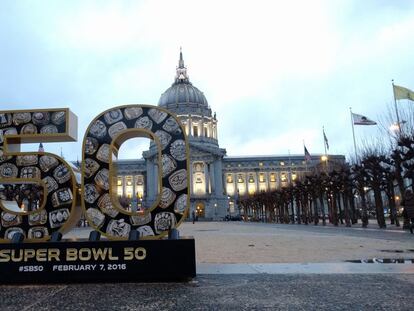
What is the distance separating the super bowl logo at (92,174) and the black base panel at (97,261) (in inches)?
27.7

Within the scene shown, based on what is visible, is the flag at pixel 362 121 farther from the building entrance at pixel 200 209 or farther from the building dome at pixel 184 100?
the building dome at pixel 184 100

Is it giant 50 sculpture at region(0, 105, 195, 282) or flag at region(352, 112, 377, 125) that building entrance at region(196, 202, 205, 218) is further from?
giant 50 sculpture at region(0, 105, 195, 282)

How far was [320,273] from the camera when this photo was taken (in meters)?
9.02

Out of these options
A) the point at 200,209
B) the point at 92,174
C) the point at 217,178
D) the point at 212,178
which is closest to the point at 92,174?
the point at 92,174

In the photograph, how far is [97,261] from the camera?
8.36m

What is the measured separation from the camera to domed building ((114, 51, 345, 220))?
131 metres

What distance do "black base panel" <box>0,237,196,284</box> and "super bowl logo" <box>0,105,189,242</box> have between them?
27.7 inches

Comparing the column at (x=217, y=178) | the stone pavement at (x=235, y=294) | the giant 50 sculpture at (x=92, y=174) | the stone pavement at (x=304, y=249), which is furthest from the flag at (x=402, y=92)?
the column at (x=217, y=178)

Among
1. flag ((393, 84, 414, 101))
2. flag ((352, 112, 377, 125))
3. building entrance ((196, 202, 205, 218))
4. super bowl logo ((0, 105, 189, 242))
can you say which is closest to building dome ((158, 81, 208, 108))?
building entrance ((196, 202, 205, 218))

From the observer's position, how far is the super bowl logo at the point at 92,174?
9203mm

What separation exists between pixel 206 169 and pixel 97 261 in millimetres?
125810

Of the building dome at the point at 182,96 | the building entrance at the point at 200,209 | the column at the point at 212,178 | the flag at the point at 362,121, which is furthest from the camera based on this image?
the building dome at the point at 182,96

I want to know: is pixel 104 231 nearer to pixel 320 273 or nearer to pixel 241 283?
pixel 241 283

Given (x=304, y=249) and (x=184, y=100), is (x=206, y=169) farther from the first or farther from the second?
(x=304, y=249)
